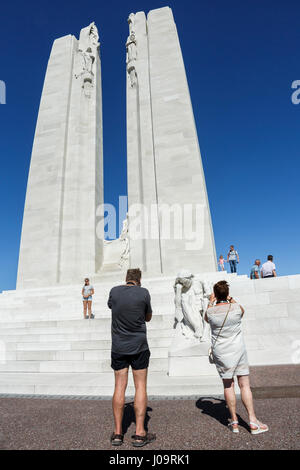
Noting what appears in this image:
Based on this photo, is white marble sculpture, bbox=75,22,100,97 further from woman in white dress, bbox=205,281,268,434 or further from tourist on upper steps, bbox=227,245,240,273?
woman in white dress, bbox=205,281,268,434

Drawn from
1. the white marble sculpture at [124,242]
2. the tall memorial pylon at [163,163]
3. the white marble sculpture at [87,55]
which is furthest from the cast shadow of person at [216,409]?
the white marble sculpture at [87,55]

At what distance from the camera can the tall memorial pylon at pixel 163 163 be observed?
503 inches

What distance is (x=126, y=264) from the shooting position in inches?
587

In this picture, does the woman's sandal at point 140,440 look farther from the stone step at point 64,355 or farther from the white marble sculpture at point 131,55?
the white marble sculpture at point 131,55

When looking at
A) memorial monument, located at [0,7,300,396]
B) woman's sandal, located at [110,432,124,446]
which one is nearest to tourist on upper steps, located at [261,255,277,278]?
memorial monument, located at [0,7,300,396]

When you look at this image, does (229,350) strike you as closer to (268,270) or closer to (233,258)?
(268,270)

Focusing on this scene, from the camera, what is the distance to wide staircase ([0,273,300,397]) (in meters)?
4.61

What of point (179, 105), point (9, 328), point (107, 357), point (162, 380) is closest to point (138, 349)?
point (162, 380)

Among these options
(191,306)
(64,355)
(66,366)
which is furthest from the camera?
(64,355)

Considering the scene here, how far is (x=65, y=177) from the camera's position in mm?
15539

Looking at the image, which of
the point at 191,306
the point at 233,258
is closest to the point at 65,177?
the point at 233,258

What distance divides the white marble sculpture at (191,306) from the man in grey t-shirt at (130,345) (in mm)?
3190

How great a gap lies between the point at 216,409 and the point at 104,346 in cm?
366

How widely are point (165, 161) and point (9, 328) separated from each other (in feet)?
31.4
